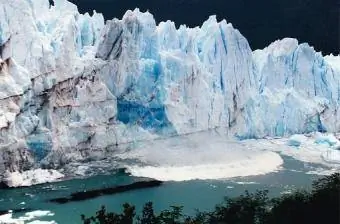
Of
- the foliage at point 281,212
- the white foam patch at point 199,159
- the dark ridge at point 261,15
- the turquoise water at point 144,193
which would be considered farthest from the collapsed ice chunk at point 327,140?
the foliage at point 281,212

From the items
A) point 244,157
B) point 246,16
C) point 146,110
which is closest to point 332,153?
point 244,157

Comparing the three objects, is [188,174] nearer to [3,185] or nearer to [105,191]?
[105,191]

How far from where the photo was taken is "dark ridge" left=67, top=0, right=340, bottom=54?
30875 millimetres

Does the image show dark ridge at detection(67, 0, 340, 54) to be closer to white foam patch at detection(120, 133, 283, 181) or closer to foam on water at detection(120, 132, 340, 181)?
foam on water at detection(120, 132, 340, 181)

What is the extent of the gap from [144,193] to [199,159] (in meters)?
3.38

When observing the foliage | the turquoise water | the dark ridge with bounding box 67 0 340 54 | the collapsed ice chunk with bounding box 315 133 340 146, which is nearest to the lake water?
the turquoise water

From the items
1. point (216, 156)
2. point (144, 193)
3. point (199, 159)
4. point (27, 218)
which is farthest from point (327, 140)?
point (27, 218)

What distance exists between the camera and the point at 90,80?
16.9 meters

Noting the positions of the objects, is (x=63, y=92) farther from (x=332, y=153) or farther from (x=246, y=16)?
(x=246, y=16)

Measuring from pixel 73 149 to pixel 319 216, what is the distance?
842cm

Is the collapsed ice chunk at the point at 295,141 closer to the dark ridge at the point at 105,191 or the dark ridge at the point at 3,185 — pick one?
the dark ridge at the point at 105,191

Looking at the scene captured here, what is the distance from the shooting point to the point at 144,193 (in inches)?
571

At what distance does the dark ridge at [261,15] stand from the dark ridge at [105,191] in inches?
657

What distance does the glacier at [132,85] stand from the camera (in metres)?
15.2
